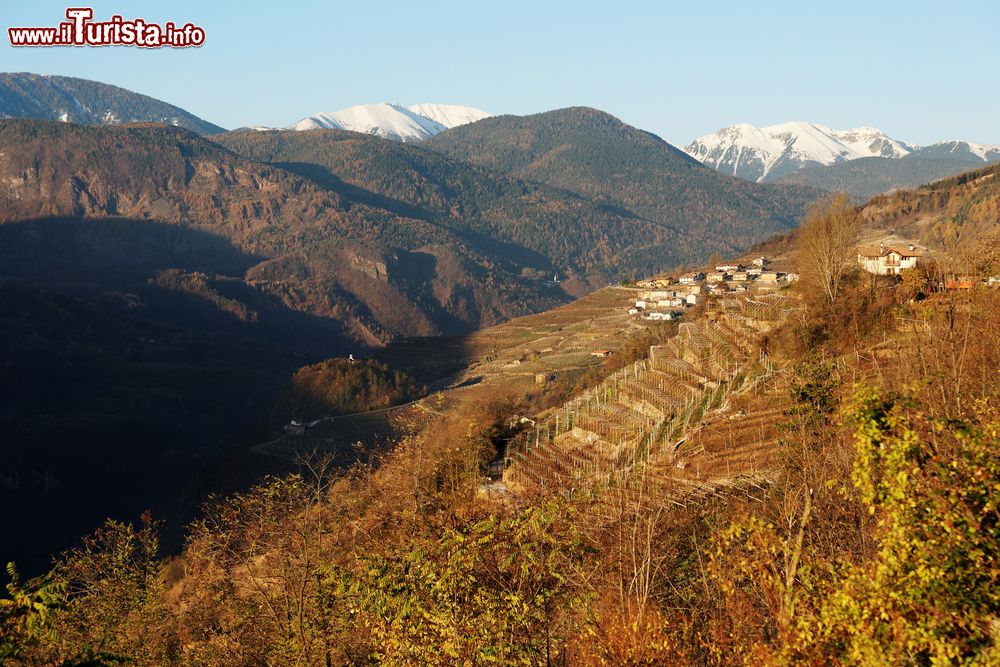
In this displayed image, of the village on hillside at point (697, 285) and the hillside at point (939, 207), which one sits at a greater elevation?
the hillside at point (939, 207)

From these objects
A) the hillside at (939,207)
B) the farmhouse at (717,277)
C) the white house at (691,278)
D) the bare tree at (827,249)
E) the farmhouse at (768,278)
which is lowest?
the white house at (691,278)

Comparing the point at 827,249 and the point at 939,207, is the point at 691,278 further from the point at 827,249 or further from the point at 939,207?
the point at 827,249

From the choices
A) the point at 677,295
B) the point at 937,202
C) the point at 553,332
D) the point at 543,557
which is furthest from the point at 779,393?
the point at 937,202

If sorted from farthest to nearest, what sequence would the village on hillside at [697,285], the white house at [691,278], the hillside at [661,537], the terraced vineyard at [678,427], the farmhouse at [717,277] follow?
the white house at [691,278]
the farmhouse at [717,277]
the village on hillside at [697,285]
the terraced vineyard at [678,427]
the hillside at [661,537]

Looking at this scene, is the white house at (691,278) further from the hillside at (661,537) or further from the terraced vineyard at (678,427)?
the hillside at (661,537)

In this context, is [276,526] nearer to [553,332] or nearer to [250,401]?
[553,332]

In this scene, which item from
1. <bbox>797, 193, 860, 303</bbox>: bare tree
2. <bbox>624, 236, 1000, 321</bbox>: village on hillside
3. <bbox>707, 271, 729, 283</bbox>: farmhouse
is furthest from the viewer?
<bbox>707, 271, 729, 283</bbox>: farmhouse

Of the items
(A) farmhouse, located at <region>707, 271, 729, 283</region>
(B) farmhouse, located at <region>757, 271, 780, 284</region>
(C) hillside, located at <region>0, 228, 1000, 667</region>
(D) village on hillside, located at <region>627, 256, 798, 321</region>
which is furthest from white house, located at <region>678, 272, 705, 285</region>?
(C) hillside, located at <region>0, 228, 1000, 667</region>

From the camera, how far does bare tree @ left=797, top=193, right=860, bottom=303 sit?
31.7 meters

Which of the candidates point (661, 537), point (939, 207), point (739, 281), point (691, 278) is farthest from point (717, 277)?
point (661, 537)

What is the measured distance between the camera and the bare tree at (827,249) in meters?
31.7

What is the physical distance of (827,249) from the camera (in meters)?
32.2

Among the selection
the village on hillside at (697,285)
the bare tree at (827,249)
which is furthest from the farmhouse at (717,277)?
the bare tree at (827,249)

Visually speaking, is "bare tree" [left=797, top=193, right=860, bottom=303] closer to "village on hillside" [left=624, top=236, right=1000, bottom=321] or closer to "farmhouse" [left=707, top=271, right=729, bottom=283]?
"village on hillside" [left=624, top=236, right=1000, bottom=321]
